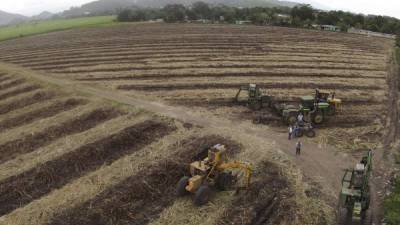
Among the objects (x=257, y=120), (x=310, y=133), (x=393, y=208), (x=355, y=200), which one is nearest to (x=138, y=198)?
(x=355, y=200)

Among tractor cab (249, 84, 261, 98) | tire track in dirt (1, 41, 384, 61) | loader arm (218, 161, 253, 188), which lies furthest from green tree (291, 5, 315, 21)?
loader arm (218, 161, 253, 188)

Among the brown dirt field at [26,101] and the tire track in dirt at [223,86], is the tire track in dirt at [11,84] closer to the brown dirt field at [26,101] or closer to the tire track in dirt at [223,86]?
the brown dirt field at [26,101]

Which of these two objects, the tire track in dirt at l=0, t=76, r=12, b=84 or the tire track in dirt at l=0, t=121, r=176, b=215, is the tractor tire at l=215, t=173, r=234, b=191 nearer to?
the tire track in dirt at l=0, t=121, r=176, b=215

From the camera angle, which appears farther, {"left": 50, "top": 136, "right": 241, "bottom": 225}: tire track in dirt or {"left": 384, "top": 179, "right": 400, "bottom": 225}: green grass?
{"left": 50, "top": 136, "right": 241, "bottom": 225}: tire track in dirt

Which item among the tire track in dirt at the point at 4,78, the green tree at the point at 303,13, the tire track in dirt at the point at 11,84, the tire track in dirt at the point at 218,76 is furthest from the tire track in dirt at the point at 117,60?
the green tree at the point at 303,13

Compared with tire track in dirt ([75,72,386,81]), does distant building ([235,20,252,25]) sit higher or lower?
higher
